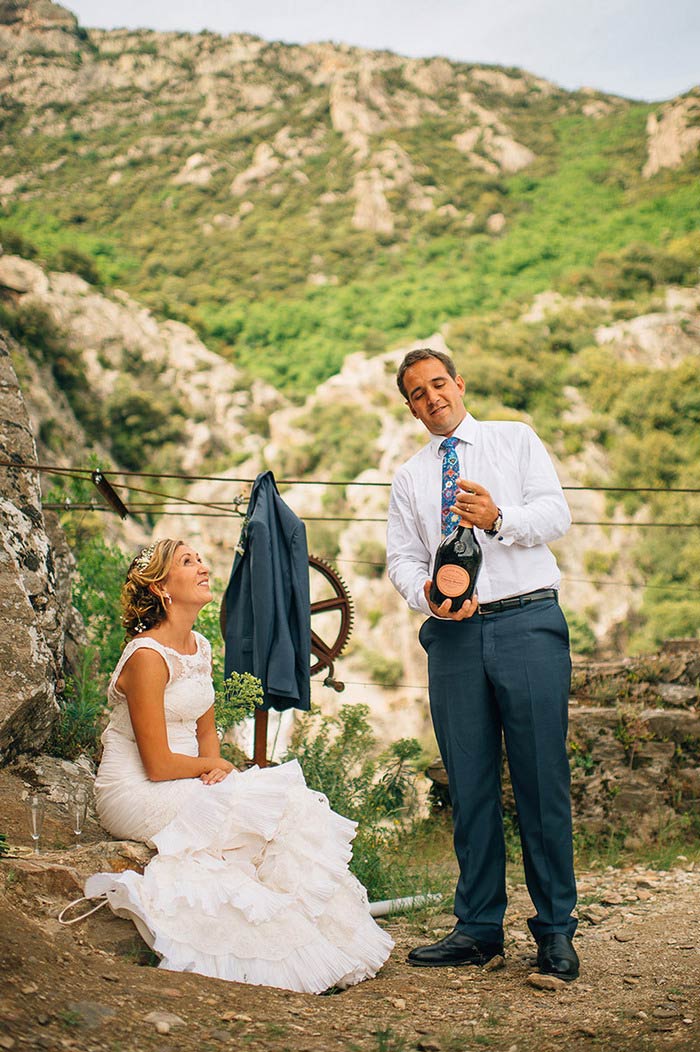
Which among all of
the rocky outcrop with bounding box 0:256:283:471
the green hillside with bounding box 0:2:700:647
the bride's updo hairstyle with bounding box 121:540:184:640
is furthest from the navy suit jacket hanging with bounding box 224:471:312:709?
the rocky outcrop with bounding box 0:256:283:471

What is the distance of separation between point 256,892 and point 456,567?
102cm

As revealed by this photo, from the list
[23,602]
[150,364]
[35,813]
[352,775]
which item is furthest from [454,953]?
[150,364]

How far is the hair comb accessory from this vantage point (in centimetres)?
298

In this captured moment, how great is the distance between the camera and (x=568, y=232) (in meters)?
42.8

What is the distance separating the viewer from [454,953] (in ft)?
9.05

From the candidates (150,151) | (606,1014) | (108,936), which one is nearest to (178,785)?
(108,936)

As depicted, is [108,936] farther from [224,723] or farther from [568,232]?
[568,232]

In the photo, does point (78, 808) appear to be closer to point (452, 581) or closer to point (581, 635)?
point (452, 581)

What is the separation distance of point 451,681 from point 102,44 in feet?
199

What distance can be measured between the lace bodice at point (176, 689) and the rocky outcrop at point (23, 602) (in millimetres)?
746

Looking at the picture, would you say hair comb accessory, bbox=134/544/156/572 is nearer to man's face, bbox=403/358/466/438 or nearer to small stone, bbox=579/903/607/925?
man's face, bbox=403/358/466/438

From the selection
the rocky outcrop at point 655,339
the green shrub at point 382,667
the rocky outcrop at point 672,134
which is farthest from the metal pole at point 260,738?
the rocky outcrop at point 672,134

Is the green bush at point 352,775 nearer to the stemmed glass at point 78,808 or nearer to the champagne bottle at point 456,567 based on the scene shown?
the stemmed glass at point 78,808

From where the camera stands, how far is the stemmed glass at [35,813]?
2.89 metres
